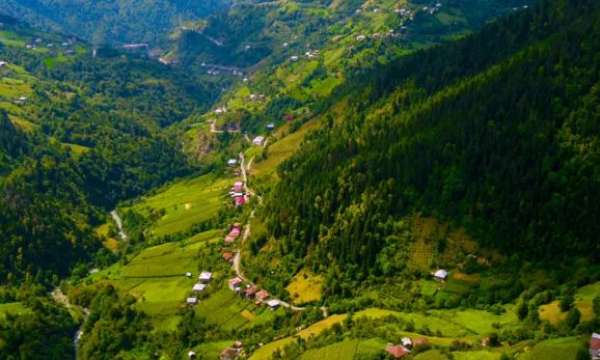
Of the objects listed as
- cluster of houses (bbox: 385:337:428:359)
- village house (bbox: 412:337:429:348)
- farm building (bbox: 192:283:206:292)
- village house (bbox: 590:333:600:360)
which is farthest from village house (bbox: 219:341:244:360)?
village house (bbox: 590:333:600:360)

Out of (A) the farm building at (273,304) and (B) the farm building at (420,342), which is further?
(A) the farm building at (273,304)

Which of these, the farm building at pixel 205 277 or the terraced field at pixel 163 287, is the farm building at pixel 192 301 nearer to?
the terraced field at pixel 163 287

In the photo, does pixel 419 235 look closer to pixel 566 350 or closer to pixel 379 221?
pixel 379 221

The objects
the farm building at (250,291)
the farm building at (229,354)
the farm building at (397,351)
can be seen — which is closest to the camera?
the farm building at (397,351)

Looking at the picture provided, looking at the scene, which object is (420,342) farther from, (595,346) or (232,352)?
(232,352)

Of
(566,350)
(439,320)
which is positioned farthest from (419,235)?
(566,350)

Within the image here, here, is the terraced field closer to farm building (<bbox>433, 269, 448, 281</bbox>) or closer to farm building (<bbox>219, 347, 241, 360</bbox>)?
farm building (<bbox>219, 347, 241, 360</bbox>)

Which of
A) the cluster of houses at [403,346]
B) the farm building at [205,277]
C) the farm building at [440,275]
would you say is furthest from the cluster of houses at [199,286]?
the cluster of houses at [403,346]

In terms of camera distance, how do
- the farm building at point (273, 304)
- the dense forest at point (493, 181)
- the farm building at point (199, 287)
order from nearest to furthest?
the dense forest at point (493, 181)
the farm building at point (273, 304)
the farm building at point (199, 287)
